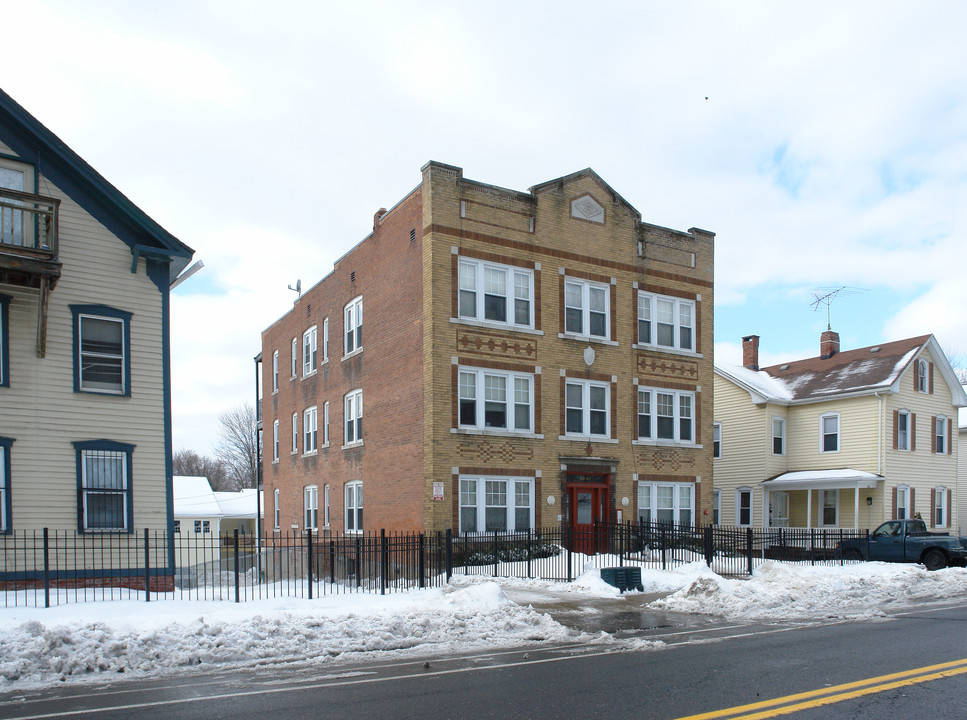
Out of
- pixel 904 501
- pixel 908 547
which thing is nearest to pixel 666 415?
pixel 908 547

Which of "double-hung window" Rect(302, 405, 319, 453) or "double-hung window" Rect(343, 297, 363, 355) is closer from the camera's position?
"double-hung window" Rect(343, 297, 363, 355)

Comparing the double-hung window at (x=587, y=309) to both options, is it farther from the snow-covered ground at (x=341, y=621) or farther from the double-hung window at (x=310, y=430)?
the double-hung window at (x=310, y=430)

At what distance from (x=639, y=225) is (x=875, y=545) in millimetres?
12445

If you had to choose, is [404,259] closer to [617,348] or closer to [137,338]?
[617,348]

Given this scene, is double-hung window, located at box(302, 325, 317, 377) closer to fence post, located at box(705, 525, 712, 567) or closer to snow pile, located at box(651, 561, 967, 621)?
fence post, located at box(705, 525, 712, 567)

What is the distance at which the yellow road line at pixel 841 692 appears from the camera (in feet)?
25.0

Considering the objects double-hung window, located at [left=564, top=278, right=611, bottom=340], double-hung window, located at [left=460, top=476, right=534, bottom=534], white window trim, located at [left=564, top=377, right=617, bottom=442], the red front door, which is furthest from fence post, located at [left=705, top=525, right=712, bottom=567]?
double-hung window, located at [left=564, top=278, right=611, bottom=340]

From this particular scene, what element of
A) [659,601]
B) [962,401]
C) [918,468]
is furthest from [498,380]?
[962,401]

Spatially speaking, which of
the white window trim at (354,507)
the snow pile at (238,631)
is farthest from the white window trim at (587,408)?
the snow pile at (238,631)

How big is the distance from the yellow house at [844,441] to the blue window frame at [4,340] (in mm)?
29043

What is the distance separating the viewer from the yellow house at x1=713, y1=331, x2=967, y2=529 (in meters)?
34.7

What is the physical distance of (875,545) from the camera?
25625 mm

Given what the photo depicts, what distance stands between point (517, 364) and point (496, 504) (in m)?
4.23

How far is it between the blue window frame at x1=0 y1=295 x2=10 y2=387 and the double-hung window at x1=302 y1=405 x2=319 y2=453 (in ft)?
54.0
